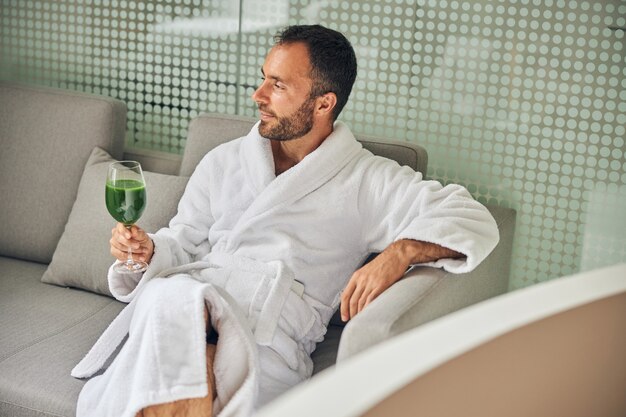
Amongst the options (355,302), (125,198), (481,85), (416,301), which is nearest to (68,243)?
(125,198)

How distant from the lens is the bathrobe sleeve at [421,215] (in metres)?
1.83

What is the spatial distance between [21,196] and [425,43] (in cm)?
127

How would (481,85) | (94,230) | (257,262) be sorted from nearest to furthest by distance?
(257,262), (94,230), (481,85)

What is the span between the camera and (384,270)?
179 cm

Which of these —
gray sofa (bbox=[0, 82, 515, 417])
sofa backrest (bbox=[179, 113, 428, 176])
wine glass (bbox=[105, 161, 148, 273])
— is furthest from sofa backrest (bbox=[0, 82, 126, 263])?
wine glass (bbox=[105, 161, 148, 273])

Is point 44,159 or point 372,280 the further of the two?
point 44,159

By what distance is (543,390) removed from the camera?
20.3 inches

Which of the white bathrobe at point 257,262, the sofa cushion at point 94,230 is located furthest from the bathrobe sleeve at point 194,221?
the sofa cushion at point 94,230

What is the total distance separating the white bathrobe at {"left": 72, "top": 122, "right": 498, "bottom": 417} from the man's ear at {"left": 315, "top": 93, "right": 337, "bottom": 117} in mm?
54

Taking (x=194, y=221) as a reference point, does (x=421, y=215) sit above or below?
above

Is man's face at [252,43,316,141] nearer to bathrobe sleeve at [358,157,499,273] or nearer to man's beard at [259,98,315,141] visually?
man's beard at [259,98,315,141]

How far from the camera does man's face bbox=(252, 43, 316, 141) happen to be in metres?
2.09

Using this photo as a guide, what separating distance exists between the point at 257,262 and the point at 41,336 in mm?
557

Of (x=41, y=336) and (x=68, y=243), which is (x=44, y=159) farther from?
(x=41, y=336)
